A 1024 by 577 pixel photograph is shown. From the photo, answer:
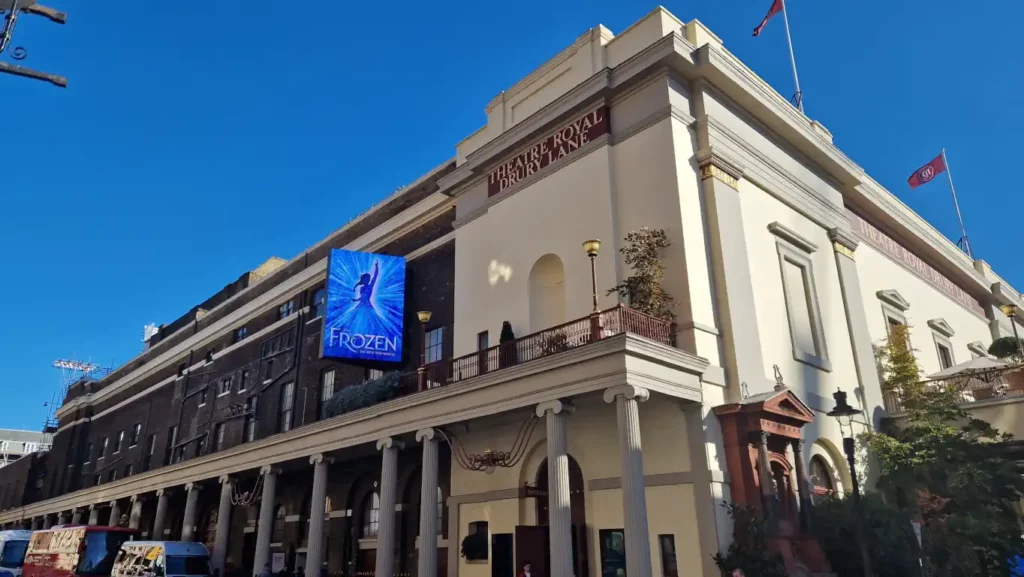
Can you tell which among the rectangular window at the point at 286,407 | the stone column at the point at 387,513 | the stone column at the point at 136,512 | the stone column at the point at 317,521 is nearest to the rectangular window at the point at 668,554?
the stone column at the point at 387,513

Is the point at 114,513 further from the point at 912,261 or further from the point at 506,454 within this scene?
the point at 912,261

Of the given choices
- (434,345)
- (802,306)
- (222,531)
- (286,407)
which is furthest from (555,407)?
(286,407)

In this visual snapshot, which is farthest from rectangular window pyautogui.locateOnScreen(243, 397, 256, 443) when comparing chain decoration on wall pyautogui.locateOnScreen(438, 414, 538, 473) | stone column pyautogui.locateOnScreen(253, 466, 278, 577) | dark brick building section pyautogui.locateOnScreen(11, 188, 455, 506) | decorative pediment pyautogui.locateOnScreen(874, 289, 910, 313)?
decorative pediment pyautogui.locateOnScreen(874, 289, 910, 313)

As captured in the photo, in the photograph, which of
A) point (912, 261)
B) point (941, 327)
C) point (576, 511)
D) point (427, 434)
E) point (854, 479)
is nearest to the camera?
point (854, 479)

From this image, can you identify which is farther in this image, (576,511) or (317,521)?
(317,521)

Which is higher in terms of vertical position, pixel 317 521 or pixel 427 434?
pixel 427 434

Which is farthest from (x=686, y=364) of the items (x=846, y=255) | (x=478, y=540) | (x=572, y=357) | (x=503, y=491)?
(x=846, y=255)

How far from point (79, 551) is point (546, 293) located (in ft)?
58.2

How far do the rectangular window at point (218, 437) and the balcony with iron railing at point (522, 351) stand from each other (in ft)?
51.7

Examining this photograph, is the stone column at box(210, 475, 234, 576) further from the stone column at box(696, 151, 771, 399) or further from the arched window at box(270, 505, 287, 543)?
the stone column at box(696, 151, 771, 399)

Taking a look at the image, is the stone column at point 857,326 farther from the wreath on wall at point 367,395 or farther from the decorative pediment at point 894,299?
the wreath on wall at point 367,395

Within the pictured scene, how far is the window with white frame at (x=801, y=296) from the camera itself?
2055 cm

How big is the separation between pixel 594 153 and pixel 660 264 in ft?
14.6

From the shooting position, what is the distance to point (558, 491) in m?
14.5
